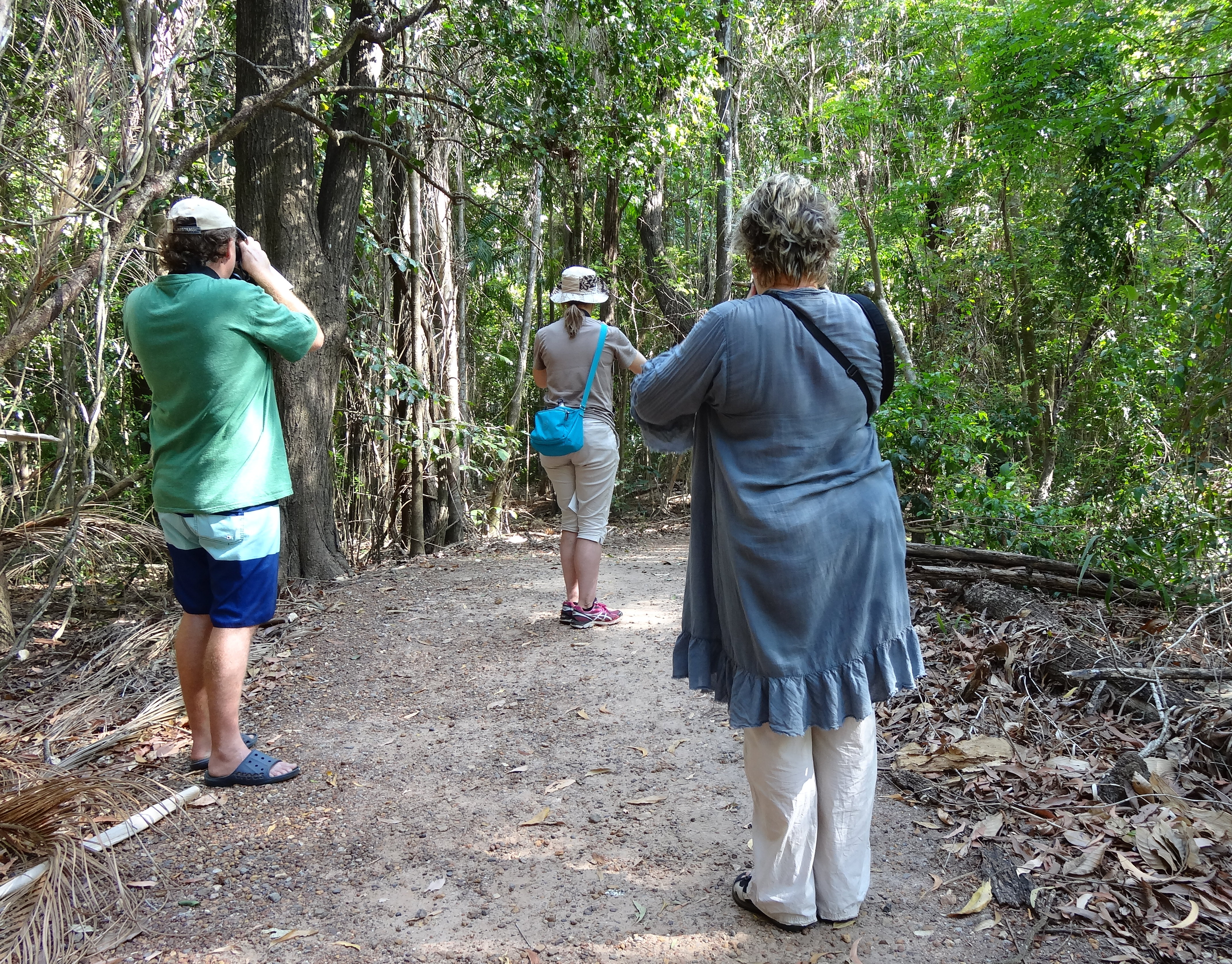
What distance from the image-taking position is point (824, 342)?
80.8 inches

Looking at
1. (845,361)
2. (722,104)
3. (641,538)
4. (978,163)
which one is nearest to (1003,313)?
(978,163)

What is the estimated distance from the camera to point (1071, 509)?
18.0 ft

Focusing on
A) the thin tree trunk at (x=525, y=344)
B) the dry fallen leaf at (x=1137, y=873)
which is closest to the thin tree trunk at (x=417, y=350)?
the thin tree trunk at (x=525, y=344)

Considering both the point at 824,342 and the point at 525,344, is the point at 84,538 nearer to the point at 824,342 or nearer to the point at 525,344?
the point at 824,342

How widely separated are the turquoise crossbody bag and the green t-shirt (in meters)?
1.65

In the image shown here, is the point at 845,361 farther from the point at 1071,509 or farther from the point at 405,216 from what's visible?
the point at 405,216

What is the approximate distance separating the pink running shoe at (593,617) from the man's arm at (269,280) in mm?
2320

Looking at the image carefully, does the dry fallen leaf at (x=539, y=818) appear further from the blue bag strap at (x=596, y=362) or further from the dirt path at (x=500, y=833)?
the blue bag strap at (x=596, y=362)

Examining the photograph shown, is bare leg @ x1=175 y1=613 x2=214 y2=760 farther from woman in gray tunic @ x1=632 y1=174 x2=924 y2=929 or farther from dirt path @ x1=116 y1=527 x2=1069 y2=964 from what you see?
woman in gray tunic @ x1=632 y1=174 x2=924 y2=929

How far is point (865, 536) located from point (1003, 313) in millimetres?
11277

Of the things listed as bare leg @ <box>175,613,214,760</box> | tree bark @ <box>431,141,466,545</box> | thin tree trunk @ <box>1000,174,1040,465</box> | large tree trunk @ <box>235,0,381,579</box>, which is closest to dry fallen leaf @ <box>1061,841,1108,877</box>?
bare leg @ <box>175,613,214,760</box>

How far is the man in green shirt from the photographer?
275 cm

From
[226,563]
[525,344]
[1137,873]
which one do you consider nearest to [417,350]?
[525,344]

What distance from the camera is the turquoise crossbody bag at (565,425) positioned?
4.32 meters
